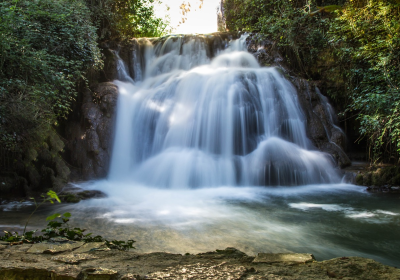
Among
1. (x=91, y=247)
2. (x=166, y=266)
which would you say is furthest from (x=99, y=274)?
(x=91, y=247)

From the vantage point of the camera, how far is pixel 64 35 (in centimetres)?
834

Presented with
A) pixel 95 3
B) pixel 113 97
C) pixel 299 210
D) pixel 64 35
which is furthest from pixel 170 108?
pixel 95 3

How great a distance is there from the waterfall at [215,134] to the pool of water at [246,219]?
2.10ft

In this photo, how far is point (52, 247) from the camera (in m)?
2.38

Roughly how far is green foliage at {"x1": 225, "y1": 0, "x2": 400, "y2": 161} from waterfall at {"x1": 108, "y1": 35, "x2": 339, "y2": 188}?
166 centimetres

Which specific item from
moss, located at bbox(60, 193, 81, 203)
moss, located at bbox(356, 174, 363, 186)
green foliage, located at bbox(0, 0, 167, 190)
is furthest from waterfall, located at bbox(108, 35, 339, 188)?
moss, located at bbox(60, 193, 81, 203)

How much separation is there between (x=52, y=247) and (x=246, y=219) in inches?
138

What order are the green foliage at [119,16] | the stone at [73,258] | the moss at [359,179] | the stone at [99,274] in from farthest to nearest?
the green foliage at [119,16]
the moss at [359,179]
the stone at [73,258]
the stone at [99,274]

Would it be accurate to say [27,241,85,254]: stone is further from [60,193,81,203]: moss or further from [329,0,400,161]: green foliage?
[329,0,400,161]: green foliage

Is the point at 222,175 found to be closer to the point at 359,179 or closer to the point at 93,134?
the point at 359,179

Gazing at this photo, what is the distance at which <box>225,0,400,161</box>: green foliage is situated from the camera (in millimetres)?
7434

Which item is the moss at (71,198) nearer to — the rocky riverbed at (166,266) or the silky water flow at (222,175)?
the silky water flow at (222,175)

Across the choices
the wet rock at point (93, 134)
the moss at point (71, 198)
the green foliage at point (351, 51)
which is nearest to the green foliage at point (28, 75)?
the moss at point (71, 198)

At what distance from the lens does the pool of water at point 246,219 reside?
3970mm
